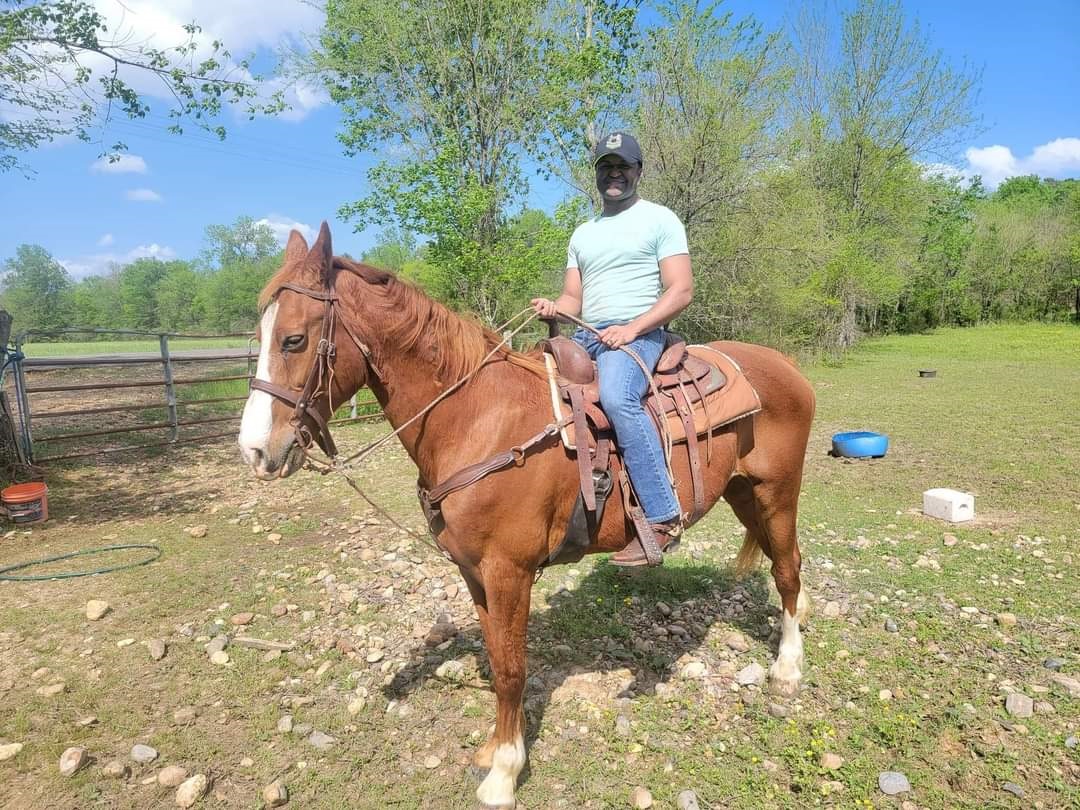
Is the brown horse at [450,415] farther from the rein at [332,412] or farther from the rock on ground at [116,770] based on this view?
the rock on ground at [116,770]

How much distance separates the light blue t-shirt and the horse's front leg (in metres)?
1.40

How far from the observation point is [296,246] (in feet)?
7.47

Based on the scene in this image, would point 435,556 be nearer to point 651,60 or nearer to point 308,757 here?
point 308,757

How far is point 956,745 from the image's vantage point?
2809 mm

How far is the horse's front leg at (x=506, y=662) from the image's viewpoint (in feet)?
8.31

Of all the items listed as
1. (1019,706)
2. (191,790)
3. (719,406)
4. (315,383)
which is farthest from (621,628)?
(315,383)

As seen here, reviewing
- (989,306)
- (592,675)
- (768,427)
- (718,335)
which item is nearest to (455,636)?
(592,675)

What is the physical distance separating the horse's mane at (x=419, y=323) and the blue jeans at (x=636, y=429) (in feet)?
1.97

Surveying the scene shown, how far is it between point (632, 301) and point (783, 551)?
1959 millimetres

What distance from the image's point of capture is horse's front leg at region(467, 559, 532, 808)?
2.53 meters

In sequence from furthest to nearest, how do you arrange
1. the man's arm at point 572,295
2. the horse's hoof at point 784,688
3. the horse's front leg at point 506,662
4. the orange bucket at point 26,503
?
the orange bucket at point 26,503
the horse's hoof at point 784,688
the man's arm at point 572,295
the horse's front leg at point 506,662

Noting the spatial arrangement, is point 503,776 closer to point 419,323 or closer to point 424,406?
point 424,406

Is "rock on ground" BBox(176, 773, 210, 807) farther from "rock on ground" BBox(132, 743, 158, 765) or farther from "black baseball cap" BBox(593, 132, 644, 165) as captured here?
"black baseball cap" BBox(593, 132, 644, 165)

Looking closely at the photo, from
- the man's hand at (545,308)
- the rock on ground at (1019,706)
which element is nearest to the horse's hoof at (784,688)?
the rock on ground at (1019,706)
